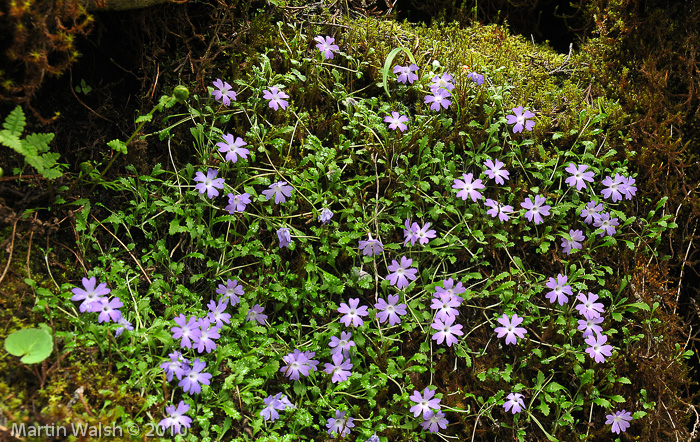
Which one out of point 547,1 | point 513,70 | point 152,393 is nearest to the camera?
point 152,393

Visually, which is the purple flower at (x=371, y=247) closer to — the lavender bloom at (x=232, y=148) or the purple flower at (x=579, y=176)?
the lavender bloom at (x=232, y=148)

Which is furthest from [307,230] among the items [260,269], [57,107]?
[57,107]

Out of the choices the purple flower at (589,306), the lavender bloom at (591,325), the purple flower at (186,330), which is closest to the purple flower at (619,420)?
the lavender bloom at (591,325)

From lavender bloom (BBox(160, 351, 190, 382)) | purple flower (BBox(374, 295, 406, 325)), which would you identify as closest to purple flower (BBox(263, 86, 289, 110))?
purple flower (BBox(374, 295, 406, 325))

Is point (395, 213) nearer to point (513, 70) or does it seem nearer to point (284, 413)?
point (284, 413)

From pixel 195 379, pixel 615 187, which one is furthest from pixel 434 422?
pixel 615 187

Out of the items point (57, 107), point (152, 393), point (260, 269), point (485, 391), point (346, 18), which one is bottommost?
point (485, 391)
